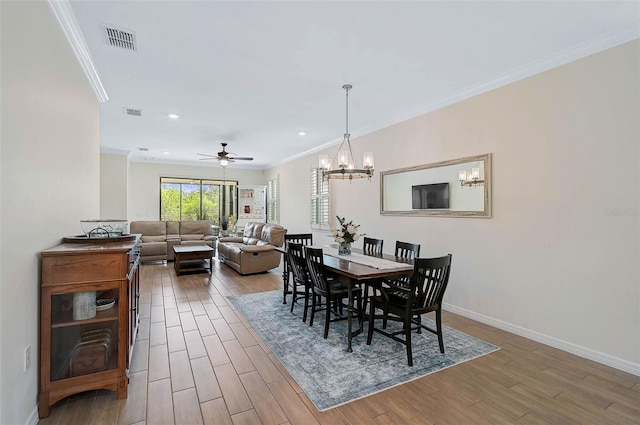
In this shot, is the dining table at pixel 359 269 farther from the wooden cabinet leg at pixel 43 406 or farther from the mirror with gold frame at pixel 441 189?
the wooden cabinet leg at pixel 43 406

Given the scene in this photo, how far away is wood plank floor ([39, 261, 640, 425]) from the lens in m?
2.06

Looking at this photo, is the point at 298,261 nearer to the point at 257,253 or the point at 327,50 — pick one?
the point at 327,50

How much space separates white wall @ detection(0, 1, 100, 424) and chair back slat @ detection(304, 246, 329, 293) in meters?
2.19

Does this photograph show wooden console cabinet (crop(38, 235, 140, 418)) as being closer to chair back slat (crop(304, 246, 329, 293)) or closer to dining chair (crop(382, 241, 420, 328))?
chair back slat (crop(304, 246, 329, 293))

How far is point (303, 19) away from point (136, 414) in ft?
10.4

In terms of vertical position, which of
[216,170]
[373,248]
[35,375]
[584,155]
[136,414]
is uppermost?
[216,170]

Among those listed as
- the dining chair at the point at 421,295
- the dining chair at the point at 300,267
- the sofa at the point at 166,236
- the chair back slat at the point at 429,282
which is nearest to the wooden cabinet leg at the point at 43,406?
the dining chair at the point at 300,267

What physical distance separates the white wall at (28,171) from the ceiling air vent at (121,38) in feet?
1.18

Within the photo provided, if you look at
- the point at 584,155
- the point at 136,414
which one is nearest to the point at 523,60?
the point at 584,155

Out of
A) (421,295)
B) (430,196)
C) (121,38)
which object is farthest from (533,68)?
(121,38)

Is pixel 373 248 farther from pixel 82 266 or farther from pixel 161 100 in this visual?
pixel 161 100

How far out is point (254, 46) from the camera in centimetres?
294

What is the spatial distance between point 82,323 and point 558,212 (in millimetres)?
4240

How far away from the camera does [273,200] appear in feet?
33.5
